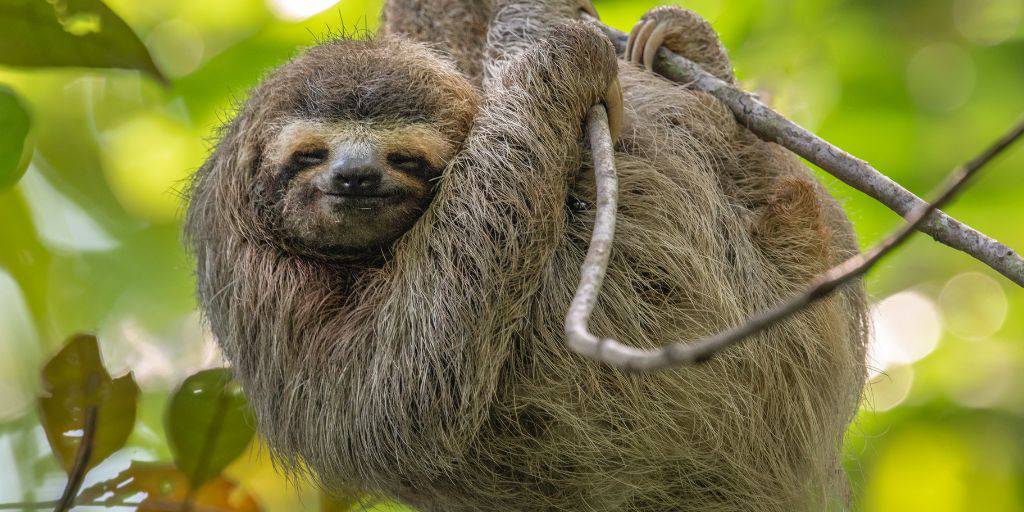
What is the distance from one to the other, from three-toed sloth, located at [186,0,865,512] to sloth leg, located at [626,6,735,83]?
27.3 inches

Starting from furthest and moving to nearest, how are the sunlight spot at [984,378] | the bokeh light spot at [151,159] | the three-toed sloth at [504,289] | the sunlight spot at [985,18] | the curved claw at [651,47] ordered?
1. the sunlight spot at [985,18]
2. the sunlight spot at [984,378]
3. the bokeh light spot at [151,159]
4. the curved claw at [651,47]
5. the three-toed sloth at [504,289]

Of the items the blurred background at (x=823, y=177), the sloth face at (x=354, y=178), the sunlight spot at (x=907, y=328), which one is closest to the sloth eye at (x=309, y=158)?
the sloth face at (x=354, y=178)

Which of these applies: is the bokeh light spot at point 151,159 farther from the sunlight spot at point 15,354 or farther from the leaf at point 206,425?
the leaf at point 206,425

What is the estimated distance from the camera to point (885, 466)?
1002 centimetres

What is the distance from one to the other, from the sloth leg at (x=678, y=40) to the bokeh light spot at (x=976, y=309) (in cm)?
563

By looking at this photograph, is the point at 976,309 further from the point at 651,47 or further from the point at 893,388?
Result: the point at 651,47

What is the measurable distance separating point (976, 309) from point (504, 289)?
827 centimetres

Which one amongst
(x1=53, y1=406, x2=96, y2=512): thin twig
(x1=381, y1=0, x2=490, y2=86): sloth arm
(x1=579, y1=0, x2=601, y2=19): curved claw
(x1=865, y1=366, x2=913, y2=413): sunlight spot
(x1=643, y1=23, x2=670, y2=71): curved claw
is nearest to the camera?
(x1=53, y1=406, x2=96, y2=512): thin twig

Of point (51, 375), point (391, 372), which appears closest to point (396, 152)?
point (391, 372)

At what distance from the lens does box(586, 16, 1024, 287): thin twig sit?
4797mm

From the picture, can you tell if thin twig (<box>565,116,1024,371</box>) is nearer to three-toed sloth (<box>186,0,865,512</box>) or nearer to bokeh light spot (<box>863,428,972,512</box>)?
three-toed sloth (<box>186,0,865,512</box>)

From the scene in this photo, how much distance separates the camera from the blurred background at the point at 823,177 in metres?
8.90

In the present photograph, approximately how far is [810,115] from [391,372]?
6.54 metres

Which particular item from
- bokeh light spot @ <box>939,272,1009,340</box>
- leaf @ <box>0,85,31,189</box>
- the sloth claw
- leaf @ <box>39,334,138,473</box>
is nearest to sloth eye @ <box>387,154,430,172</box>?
leaf @ <box>0,85,31,189</box>
